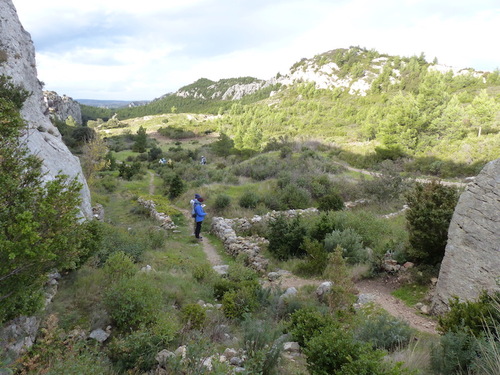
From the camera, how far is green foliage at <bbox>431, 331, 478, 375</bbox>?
3432mm

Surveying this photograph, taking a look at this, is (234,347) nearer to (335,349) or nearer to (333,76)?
(335,349)

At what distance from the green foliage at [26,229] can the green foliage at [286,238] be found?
23.9 ft

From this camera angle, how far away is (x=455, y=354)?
3.47m

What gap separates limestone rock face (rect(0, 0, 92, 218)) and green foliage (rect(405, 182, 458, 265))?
981cm

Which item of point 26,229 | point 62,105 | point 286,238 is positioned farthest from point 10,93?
point 62,105

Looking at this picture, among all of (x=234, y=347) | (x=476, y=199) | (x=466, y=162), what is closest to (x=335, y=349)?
(x=234, y=347)

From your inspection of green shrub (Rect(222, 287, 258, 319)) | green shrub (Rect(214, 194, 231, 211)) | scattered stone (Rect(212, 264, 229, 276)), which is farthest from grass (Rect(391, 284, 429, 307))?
green shrub (Rect(214, 194, 231, 211))

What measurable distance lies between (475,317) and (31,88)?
17.0 m

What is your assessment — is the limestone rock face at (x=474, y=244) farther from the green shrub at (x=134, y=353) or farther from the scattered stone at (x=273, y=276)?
the green shrub at (x=134, y=353)

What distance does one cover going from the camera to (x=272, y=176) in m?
21.7

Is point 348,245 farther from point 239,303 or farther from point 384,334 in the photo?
point 384,334

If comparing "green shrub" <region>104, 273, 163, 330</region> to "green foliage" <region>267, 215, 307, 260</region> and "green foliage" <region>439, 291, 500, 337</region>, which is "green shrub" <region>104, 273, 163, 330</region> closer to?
"green foliage" <region>439, 291, 500, 337</region>

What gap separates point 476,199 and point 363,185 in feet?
38.3

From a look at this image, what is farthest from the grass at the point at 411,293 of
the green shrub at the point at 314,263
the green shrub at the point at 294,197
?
the green shrub at the point at 294,197
